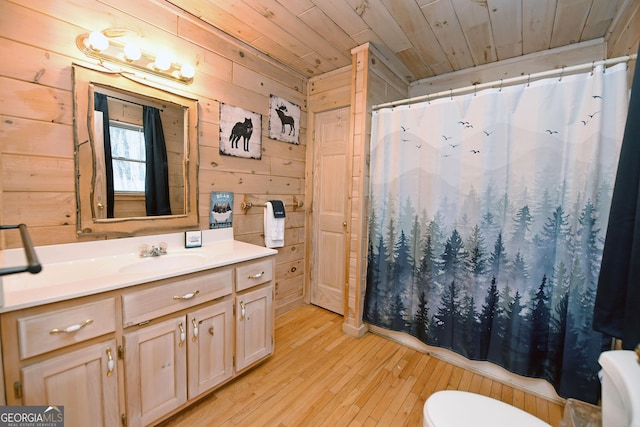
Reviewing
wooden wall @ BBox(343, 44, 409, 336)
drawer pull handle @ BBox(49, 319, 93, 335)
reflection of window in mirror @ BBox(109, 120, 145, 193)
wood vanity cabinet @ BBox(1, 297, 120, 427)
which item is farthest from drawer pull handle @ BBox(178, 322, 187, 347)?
wooden wall @ BBox(343, 44, 409, 336)

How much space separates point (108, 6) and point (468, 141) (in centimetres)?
231

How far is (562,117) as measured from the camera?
152cm

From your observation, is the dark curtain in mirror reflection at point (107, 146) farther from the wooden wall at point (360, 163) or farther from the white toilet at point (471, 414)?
Result: the white toilet at point (471, 414)

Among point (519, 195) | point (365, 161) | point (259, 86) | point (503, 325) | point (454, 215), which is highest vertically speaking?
point (259, 86)

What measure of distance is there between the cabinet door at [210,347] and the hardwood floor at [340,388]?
6.3 inches

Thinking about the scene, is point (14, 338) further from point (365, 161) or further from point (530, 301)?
point (530, 301)

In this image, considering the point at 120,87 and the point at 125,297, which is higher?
the point at 120,87

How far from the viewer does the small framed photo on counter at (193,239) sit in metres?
1.85

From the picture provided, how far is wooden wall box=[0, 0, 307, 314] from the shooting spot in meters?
1.25

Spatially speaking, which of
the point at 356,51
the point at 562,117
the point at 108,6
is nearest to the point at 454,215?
the point at 562,117

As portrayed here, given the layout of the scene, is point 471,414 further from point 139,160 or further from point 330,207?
point 139,160

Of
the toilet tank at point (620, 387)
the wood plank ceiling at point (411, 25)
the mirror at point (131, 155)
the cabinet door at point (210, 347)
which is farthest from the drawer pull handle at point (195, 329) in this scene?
the wood plank ceiling at point (411, 25)

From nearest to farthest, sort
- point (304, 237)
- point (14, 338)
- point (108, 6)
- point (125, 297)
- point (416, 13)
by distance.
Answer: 1. point (14, 338)
2. point (125, 297)
3. point (108, 6)
4. point (416, 13)
5. point (304, 237)

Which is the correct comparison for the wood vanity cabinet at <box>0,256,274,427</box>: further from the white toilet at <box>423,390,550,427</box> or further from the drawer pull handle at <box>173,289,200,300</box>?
the white toilet at <box>423,390,550,427</box>
